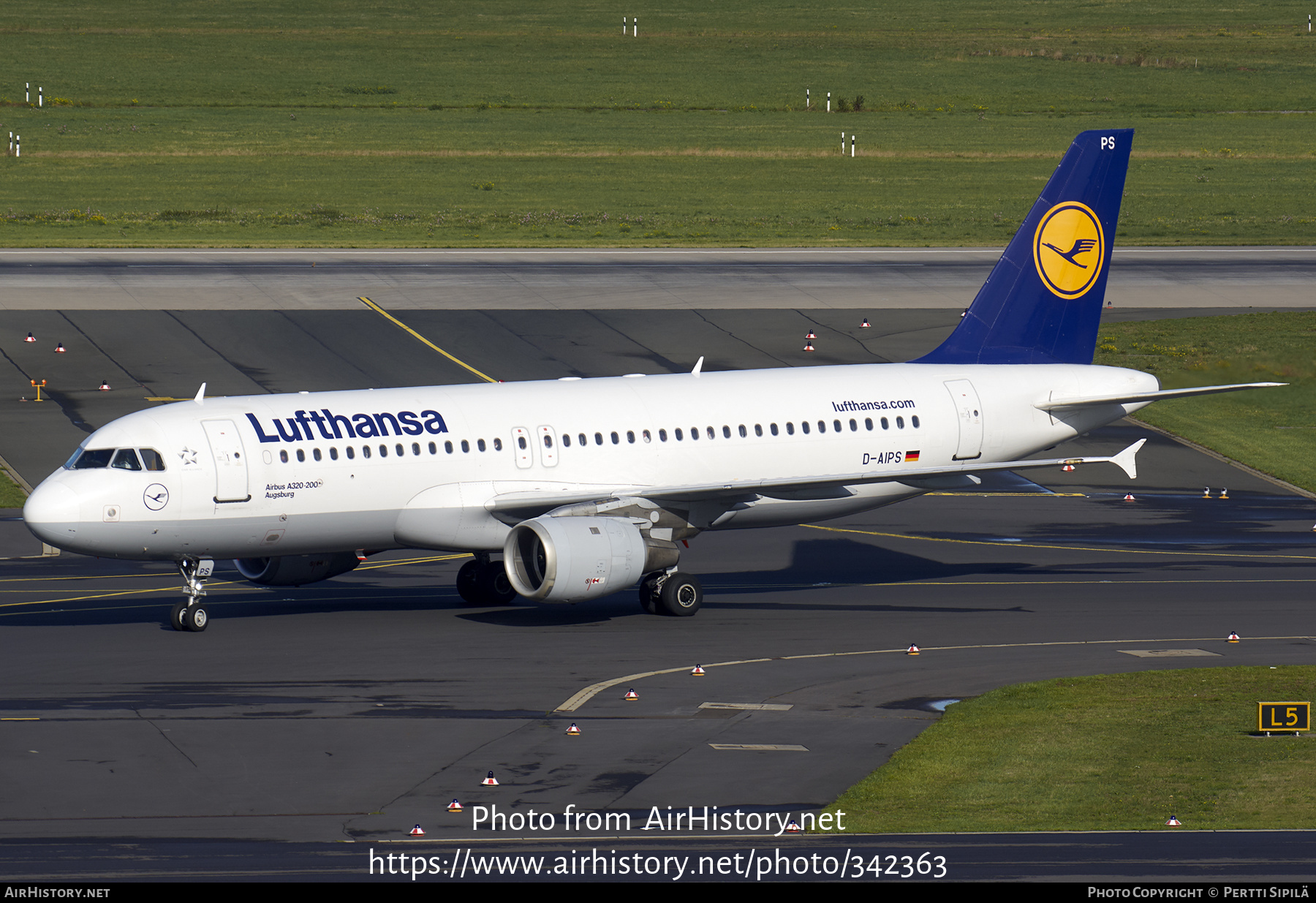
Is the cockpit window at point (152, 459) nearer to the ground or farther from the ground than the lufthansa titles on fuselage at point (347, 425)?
nearer to the ground

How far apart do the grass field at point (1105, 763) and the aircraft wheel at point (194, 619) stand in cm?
1592

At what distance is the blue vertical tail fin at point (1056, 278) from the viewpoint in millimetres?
46750

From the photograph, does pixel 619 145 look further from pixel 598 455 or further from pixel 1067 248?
pixel 598 455

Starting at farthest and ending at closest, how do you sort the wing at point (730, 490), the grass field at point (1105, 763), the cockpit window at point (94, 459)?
the wing at point (730, 490) < the cockpit window at point (94, 459) < the grass field at point (1105, 763)

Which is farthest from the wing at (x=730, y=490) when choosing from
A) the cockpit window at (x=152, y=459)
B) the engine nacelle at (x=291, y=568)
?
the cockpit window at (x=152, y=459)

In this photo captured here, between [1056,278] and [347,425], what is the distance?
64.2ft

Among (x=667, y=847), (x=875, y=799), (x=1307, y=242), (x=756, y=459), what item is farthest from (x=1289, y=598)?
(x=1307, y=242)

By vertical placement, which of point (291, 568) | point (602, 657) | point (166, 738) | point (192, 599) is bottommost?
point (602, 657)

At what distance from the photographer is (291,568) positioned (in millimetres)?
40438

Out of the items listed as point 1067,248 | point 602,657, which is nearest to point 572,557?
point 602,657

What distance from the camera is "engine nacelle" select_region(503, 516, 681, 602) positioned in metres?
37.0

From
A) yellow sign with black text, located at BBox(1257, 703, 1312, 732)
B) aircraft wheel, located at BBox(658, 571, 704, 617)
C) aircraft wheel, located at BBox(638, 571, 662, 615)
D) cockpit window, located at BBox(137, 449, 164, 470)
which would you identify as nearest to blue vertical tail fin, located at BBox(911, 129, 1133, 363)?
aircraft wheel, located at BBox(658, 571, 704, 617)

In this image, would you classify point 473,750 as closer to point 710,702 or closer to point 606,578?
point 710,702

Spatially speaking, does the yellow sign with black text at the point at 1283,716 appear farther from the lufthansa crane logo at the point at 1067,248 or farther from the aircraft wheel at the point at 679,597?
the lufthansa crane logo at the point at 1067,248
